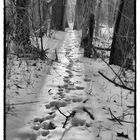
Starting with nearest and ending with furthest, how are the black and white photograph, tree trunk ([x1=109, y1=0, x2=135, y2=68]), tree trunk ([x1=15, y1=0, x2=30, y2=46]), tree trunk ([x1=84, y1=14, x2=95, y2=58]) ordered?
the black and white photograph < tree trunk ([x1=15, y1=0, x2=30, y2=46]) < tree trunk ([x1=109, y1=0, x2=135, y2=68]) < tree trunk ([x1=84, y1=14, x2=95, y2=58])

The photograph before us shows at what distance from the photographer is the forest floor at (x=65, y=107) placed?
6.55 ft

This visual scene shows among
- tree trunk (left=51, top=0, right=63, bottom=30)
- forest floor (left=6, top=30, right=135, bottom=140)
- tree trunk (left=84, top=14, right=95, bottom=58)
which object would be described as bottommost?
forest floor (left=6, top=30, right=135, bottom=140)

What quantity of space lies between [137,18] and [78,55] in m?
4.33

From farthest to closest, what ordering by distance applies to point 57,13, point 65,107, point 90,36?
1. point 57,13
2. point 90,36
3. point 65,107

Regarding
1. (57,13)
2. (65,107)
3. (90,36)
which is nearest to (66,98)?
(65,107)

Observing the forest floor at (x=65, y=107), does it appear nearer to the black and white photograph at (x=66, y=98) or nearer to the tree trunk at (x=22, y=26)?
the black and white photograph at (x=66, y=98)

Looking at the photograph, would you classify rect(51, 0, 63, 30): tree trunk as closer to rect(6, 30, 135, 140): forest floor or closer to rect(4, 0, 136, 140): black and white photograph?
rect(4, 0, 136, 140): black and white photograph

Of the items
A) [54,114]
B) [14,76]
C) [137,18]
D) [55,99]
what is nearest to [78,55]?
[14,76]

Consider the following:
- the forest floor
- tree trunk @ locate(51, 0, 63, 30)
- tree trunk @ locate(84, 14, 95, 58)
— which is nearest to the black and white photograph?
the forest floor

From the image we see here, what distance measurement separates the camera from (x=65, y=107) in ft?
8.25

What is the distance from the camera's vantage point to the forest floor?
200 cm

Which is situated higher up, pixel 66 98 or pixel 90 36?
pixel 90 36

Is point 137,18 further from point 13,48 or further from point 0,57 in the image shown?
point 13,48

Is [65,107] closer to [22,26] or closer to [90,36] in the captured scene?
[22,26]
